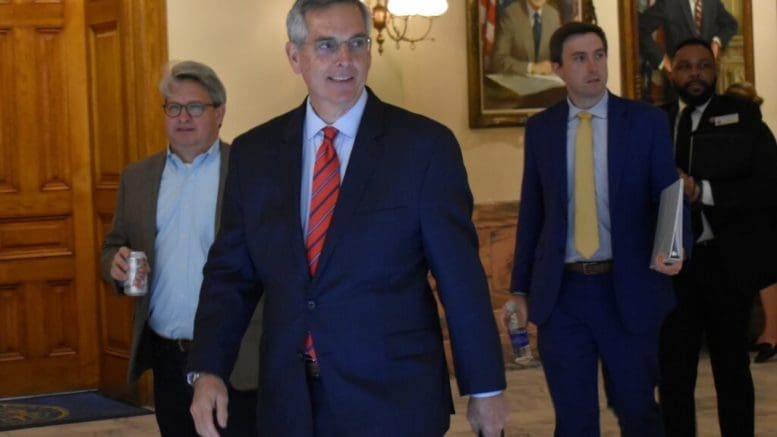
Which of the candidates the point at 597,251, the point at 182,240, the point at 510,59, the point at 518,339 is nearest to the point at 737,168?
the point at 597,251

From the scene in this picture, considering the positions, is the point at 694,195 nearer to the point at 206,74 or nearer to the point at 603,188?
the point at 603,188

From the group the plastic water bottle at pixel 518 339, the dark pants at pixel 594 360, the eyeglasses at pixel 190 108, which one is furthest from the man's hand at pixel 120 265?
the dark pants at pixel 594 360

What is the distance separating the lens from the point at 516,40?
895cm

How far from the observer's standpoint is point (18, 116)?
8375mm

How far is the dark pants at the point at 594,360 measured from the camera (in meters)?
5.04

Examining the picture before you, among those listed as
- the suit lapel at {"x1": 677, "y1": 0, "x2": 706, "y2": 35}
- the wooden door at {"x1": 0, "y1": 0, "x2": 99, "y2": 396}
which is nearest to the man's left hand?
the wooden door at {"x1": 0, "y1": 0, "x2": 99, "y2": 396}

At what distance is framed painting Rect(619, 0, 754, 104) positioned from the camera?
9484 mm

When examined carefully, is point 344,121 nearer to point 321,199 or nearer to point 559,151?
point 321,199

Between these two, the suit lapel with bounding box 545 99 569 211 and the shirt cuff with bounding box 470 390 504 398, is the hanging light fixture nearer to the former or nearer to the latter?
the suit lapel with bounding box 545 99 569 211

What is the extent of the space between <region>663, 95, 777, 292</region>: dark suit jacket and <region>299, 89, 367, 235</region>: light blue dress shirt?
284 centimetres

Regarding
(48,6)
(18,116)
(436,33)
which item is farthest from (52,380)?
(436,33)

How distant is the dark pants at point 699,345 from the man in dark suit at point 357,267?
2.72m

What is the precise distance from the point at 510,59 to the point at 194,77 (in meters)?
4.62

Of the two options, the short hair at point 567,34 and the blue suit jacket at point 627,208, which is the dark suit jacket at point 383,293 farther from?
the short hair at point 567,34
